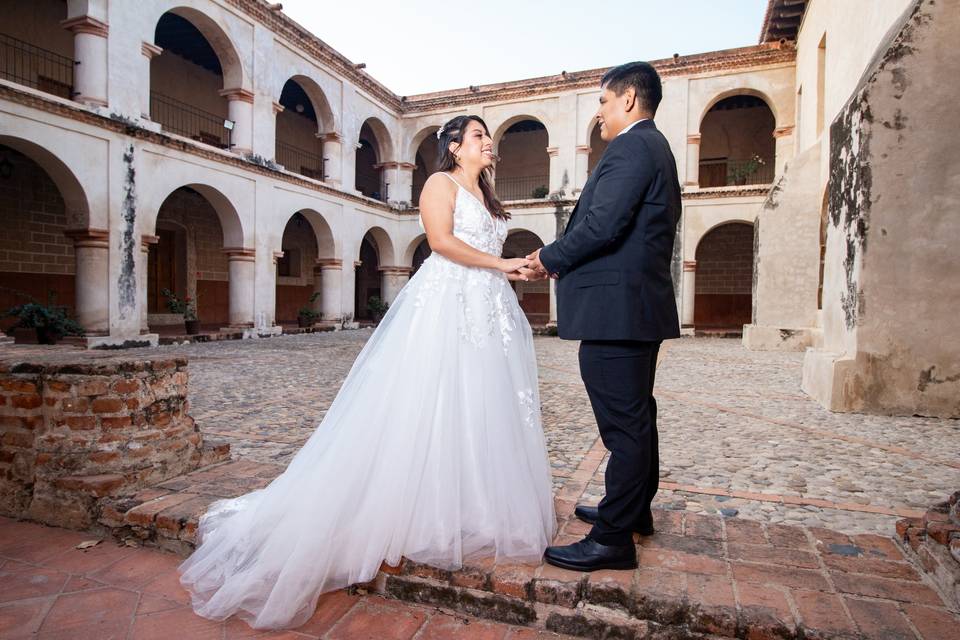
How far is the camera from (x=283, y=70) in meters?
14.8

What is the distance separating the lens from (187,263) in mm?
17047

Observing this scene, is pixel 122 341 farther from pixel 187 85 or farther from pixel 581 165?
pixel 581 165

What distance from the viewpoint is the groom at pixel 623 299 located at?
1974 millimetres

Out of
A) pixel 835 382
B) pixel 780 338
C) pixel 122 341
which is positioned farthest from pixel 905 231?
pixel 122 341

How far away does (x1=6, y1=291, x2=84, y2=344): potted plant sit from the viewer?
1000 centimetres

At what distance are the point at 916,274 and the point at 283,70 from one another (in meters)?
14.8

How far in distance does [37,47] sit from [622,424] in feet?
52.9

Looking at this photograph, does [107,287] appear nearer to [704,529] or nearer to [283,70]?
[283,70]

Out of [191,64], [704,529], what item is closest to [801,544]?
[704,529]

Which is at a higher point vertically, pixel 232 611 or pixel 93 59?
pixel 93 59

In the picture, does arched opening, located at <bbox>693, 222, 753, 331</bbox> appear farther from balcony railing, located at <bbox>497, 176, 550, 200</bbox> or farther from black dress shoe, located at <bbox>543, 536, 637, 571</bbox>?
black dress shoe, located at <bbox>543, 536, 637, 571</bbox>

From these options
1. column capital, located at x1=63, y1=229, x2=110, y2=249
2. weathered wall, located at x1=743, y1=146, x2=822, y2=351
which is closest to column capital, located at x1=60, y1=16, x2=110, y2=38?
column capital, located at x1=63, y1=229, x2=110, y2=249

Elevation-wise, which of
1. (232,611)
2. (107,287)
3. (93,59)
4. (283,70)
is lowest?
(232,611)

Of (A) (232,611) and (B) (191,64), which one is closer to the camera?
(A) (232,611)
